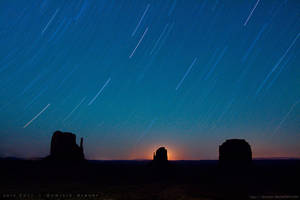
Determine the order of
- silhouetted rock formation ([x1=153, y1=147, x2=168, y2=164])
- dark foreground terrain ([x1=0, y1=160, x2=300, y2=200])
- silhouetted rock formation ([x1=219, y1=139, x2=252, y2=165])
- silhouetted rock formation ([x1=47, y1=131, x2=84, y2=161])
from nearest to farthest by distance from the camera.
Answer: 1. dark foreground terrain ([x1=0, y1=160, x2=300, y2=200])
2. silhouetted rock formation ([x1=219, y1=139, x2=252, y2=165])
3. silhouetted rock formation ([x1=47, y1=131, x2=84, y2=161])
4. silhouetted rock formation ([x1=153, y1=147, x2=168, y2=164])

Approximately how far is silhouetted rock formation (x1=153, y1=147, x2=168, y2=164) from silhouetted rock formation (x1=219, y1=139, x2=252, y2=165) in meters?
22.2

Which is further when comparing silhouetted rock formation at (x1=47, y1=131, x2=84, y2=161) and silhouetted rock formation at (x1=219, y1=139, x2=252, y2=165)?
silhouetted rock formation at (x1=47, y1=131, x2=84, y2=161)

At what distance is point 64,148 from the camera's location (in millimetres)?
83375

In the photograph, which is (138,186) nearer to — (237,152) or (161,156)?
(161,156)

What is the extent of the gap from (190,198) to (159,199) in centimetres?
352

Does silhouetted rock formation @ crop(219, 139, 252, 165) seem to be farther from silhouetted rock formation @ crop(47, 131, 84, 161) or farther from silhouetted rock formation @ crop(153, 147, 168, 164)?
silhouetted rock formation @ crop(47, 131, 84, 161)

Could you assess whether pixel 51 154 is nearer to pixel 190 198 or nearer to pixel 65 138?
pixel 65 138

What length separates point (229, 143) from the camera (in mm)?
82250

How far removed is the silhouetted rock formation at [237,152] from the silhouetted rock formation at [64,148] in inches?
2112

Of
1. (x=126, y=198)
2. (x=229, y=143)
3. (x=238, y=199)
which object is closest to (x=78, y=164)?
(x=229, y=143)

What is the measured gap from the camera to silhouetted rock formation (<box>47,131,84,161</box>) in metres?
82.3

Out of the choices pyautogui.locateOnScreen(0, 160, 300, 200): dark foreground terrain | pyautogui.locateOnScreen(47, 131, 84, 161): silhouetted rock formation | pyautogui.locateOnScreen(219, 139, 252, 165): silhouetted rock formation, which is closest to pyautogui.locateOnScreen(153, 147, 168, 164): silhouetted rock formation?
pyautogui.locateOnScreen(0, 160, 300, 200): dark foreground terrain

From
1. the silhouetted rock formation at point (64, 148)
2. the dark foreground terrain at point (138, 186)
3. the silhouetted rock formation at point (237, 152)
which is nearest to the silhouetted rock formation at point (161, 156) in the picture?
the dark foreground terrain at point (138, 186)

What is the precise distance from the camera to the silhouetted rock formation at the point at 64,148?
270 feet
